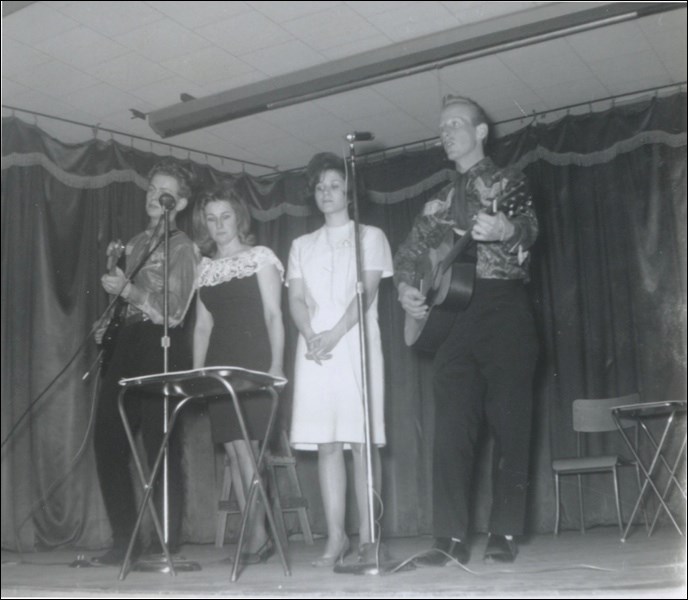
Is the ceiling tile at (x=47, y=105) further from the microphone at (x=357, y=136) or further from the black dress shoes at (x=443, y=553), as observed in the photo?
the black dress shoes at (x=443, y=553)

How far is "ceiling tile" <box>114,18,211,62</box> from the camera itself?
376 cm

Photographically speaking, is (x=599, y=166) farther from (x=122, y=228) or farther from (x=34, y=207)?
(x=34, y=207)

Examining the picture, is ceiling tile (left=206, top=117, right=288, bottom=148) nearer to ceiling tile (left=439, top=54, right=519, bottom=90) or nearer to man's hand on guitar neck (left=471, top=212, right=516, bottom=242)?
ceiling tile (left=439, top=54, right=519, bottom=90)

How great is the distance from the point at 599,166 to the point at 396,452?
7.33 feet

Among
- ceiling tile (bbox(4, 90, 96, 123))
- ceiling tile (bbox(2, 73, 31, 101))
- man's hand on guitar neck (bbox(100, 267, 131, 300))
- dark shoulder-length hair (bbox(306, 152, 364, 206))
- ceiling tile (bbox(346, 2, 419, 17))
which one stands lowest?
man's hand on guitar neck (bbox(100, 267, 131, 300))

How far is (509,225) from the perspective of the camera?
237 cm

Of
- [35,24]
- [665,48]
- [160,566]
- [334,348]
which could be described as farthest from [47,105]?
[665,48]

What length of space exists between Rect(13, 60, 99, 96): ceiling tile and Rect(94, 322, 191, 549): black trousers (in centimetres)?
175

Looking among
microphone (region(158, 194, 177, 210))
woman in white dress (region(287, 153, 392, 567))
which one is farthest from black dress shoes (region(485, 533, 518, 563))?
microphone (region(158, 194, 177, 210))

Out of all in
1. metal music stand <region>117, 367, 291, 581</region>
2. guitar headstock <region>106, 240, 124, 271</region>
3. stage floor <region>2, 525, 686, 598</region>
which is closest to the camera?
stage floor <region>2, 525, 686, 598</region>

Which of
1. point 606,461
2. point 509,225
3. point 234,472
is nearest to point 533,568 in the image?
point 509,225

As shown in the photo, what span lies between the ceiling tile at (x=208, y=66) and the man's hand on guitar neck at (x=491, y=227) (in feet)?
7.04

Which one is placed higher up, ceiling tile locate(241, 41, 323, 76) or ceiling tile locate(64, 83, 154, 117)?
ceiling tile locate(241, 41, 323, 76)

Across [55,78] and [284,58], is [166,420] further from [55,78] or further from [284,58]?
[55,78]
